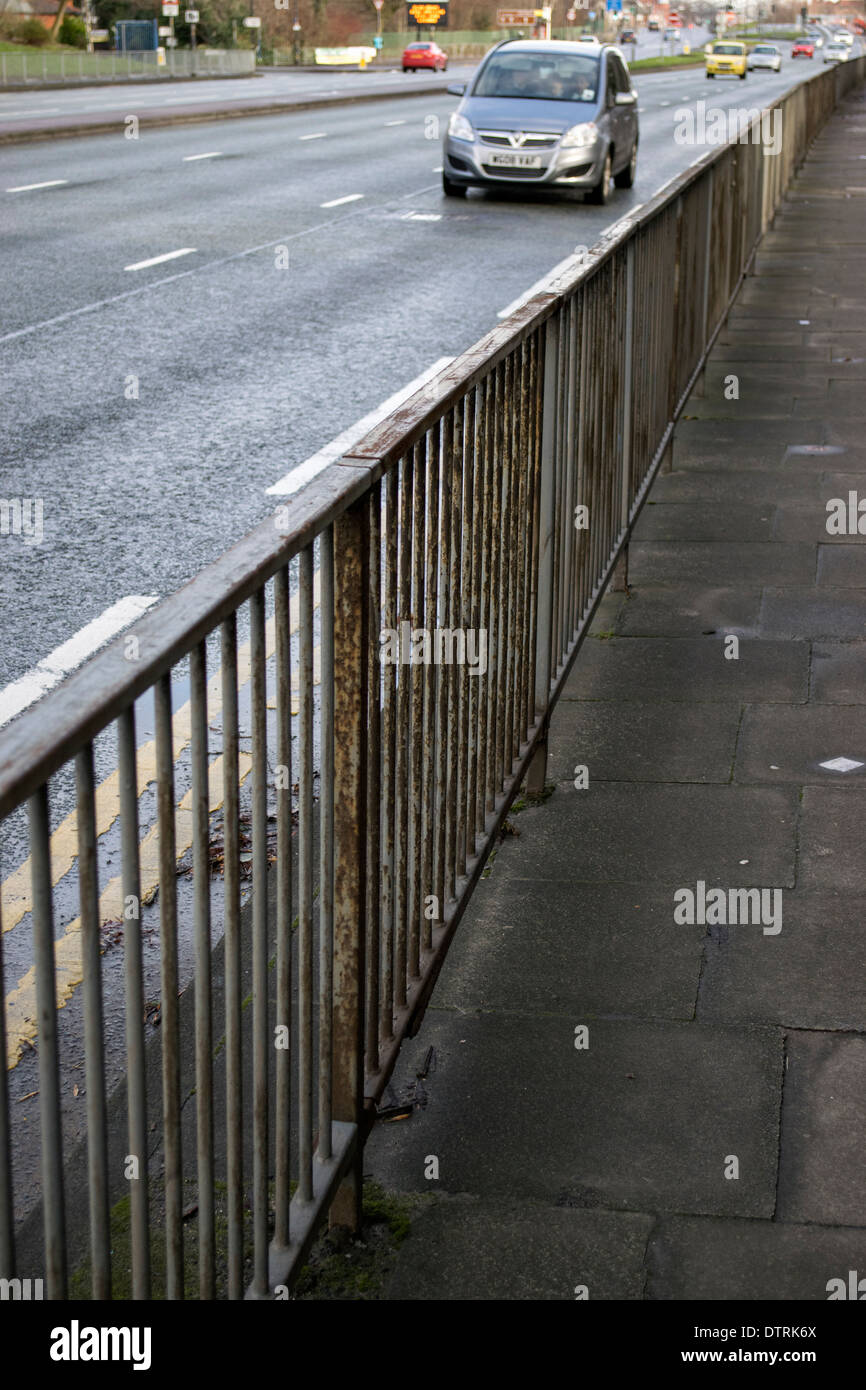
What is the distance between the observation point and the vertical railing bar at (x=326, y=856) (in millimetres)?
2574

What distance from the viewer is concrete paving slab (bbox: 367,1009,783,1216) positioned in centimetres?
301

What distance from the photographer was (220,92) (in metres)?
51.2

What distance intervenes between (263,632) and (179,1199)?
0.70 meters

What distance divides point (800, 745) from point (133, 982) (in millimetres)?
3507

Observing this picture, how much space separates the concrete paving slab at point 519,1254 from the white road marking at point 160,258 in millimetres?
13309

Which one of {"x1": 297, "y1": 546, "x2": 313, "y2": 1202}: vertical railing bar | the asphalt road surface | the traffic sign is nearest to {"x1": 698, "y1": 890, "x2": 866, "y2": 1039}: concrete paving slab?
{"x1": 297, "y1": 546, "x2": 313, "y2": 1202}: vertical railing bar

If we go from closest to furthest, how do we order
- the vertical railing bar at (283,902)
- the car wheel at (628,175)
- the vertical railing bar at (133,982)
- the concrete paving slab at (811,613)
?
the vertical railing bar at (133,982) < the vertical railing bar at (283,902) < the concrete paving slab at (811,613) < the car wheel at (628,175)

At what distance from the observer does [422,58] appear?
8069cm

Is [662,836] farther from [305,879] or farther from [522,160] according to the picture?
[522,160]

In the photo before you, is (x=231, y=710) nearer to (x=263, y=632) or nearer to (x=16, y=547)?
(x=263, y=632)

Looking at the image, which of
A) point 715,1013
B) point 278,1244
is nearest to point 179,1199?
point 278,1244

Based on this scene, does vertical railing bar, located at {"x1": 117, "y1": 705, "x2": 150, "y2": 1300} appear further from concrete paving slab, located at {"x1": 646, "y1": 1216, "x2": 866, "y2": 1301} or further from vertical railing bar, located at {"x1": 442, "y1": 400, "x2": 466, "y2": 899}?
vertical railing bar, located at {"x1": 442, "y1": 400, "x2": 466, "y2": 899}

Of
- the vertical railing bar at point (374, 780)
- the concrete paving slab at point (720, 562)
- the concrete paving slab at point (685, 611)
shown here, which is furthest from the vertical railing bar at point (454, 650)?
the concrete paving slab at point (720, 562)

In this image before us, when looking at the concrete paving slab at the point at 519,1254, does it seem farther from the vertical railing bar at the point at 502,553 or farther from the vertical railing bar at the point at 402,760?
the vertical railing bar at the point at 502,553
